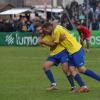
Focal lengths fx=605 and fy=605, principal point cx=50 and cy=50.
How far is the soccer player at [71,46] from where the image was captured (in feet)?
45.6

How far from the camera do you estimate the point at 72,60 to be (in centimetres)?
1419

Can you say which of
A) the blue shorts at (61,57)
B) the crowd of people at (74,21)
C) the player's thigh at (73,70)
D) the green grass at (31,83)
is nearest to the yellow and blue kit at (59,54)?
the blue shorts at (61,57)

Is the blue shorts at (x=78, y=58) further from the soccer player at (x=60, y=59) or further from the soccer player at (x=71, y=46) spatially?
the soccer player at (x=60, y=59)

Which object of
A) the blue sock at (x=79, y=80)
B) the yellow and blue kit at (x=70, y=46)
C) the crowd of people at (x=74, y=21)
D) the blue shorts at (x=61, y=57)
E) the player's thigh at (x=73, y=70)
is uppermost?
the yellow and blue kit at (x=70, y=46)

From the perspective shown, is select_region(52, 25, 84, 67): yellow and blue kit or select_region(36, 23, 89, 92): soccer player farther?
select_region(36, 23, 89, 92): soccer player

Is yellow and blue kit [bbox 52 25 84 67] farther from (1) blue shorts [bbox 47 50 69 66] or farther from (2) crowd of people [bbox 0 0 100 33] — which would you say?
(2) crowd of people [bbox 0 0 100 33]

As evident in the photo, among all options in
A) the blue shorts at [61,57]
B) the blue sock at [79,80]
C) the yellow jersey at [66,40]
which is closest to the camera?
the yellow jersey at [66,40]

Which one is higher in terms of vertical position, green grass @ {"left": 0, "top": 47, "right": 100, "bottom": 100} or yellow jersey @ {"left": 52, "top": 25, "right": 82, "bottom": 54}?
yellow jersey @ {"left": 52, "top": 25, "right": 82, "bottom": 54}

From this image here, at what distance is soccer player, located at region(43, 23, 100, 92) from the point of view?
547 inches

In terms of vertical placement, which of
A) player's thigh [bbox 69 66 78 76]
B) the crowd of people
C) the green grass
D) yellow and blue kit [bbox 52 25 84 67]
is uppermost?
yellow and blue kit [bbox 52 25 84 67]

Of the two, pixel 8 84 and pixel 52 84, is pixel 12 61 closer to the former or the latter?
pixel 8 84

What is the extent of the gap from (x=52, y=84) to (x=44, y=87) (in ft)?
2.33

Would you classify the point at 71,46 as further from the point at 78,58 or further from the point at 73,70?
the point at 73,70

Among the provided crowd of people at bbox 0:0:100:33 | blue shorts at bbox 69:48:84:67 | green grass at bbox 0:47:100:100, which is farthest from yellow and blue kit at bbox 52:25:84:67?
crowd of people at bbox 0:0:100:33
